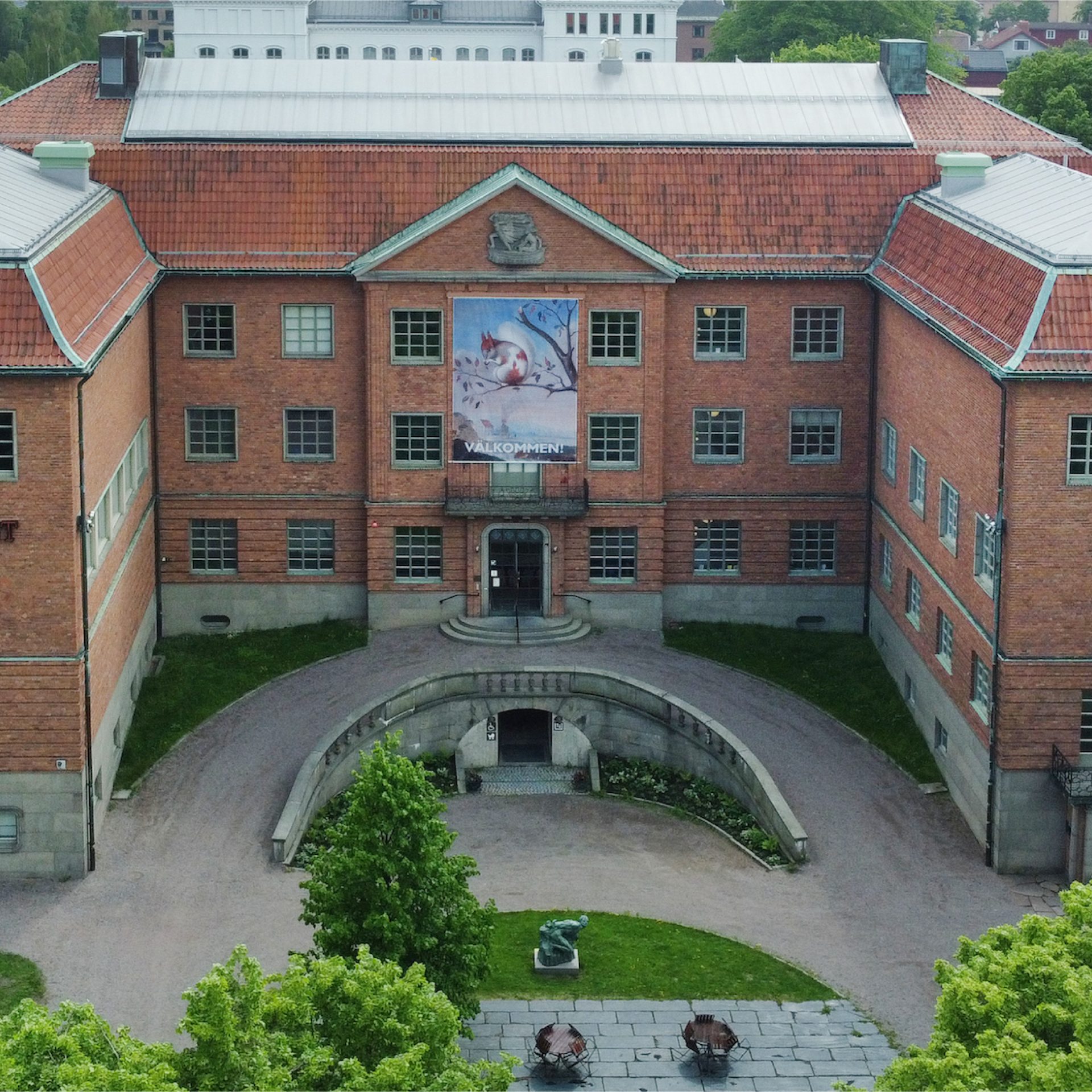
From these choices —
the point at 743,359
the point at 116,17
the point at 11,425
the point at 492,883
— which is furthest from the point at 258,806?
the point at 116,17

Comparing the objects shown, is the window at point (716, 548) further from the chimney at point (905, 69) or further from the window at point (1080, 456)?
the window at point (1080, 456)

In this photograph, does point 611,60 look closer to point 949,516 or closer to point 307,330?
point 307,330

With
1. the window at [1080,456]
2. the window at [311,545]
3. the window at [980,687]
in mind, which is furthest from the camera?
the window at [311,545]

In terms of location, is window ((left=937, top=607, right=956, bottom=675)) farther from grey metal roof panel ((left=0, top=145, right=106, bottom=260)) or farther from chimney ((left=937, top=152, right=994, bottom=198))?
grey metal roof panel ((left=0, top=145, right=106, bottom=260))

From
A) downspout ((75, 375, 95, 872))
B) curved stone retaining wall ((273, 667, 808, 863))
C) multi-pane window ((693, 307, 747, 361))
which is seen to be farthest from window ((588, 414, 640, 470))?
downspout ((75, 375, 95, 872))

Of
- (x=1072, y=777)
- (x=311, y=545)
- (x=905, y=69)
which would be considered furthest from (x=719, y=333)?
(x=1072, y=777)

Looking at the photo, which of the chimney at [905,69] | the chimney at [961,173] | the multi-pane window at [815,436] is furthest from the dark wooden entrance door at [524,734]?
the chimney at [905,69]
